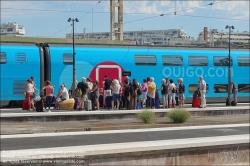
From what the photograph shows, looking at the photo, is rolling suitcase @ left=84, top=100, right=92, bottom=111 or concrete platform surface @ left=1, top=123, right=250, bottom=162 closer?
concrete platform surface @ left=1, top=123, right=250, bottom=162

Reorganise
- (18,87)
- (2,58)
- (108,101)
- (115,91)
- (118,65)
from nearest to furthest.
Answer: (115,91) → (108,101) → (2,58) → (18,87) → (118,65)

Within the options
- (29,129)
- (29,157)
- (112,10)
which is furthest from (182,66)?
(112,10)

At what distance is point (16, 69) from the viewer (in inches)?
1065

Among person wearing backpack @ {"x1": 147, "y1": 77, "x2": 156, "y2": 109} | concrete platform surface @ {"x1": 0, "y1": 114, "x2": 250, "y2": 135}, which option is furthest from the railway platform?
person wearing backpack @ {"x1": 147, "y1": 77, "x2": 156, "y2": 109}

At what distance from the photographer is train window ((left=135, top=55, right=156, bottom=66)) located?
30.4 m

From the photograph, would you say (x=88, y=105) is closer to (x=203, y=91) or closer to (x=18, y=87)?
(x=18, y=87)

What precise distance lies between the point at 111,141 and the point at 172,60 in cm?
1854

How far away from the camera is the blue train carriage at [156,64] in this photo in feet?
94.2

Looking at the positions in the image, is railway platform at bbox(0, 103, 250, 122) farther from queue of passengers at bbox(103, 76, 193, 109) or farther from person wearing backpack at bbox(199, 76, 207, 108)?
queue of passengers at bbox(103, 76, 193, 109)

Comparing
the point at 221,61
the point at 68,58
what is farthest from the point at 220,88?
the point at 68,58

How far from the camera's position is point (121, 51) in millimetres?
29969

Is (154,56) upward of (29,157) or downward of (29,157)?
upward

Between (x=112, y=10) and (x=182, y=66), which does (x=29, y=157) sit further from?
(x=112, y=10)

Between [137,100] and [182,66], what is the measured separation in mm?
7087
